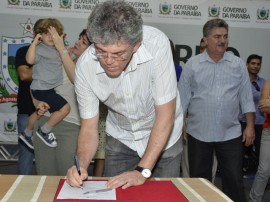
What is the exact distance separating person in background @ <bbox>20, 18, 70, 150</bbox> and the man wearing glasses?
38.8 inches

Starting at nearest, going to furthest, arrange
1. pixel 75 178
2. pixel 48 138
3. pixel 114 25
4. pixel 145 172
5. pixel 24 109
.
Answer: pixel 114 25 → pixel 75 178 → pixel 145 172 → pixel 48 138 → pixel 24 109

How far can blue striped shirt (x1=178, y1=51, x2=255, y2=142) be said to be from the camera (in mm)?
3570

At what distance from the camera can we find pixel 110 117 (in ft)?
7.96

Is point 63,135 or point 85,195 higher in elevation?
point 85,195

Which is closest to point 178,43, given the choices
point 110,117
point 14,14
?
point 14,14

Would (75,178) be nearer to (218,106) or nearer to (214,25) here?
(218,106)

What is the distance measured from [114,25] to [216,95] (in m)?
2.09

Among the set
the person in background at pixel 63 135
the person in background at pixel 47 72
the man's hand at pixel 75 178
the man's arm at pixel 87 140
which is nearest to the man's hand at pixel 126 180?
the man's hand at pixel 75 178

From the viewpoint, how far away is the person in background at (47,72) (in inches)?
129

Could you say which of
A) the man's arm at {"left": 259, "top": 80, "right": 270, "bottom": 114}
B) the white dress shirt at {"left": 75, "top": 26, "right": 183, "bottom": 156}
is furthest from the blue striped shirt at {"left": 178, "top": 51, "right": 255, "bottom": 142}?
the white dress shirt at {"left": 75, "top": 26, "right": 183, "bottom": 156}

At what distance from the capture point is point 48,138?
3197 millimetres

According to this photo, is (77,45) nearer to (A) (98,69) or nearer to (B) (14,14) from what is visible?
(A) (98,69)

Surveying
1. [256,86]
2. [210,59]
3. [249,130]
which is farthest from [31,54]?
[256,86]

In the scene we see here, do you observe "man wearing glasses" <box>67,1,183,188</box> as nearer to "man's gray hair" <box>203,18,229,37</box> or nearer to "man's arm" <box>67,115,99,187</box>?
Answer: "man's arm" <box>67,115,99,187</box>
